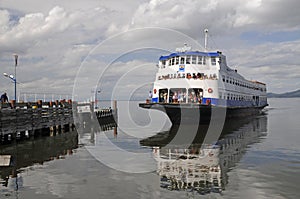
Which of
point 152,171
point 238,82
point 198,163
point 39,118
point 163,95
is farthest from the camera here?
point 238,82

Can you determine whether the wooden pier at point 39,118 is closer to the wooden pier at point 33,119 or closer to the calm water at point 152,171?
the wooden pier at point 33,119

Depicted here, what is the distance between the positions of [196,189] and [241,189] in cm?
158

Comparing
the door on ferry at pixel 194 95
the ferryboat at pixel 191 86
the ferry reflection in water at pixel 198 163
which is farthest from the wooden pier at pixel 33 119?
the door on ferry at pixel 194 95

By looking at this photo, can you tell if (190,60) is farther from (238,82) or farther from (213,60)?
(238,82)

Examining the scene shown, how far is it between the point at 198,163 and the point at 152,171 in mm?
2675

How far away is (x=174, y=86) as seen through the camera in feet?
108

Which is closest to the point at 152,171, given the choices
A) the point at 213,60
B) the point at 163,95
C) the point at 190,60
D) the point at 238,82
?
the point at 163,95

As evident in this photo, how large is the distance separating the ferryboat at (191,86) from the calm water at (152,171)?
8.67m

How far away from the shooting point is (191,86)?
108 feet

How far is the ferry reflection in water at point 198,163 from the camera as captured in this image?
39.5ft

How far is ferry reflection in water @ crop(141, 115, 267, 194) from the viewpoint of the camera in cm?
1204

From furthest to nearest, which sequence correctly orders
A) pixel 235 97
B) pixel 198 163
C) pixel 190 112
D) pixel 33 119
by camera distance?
pixel 235 97 → pixel 190 112 → pixel 33 119 → pixel 198 163

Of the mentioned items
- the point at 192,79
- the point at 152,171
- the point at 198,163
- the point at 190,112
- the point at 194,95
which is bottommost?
the point at 152,171

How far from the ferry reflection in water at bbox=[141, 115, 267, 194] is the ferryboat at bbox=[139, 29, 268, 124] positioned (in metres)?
6.47
